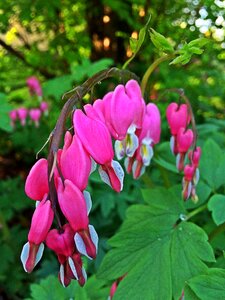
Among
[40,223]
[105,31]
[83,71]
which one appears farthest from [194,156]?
[105,31]

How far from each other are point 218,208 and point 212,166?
27cm

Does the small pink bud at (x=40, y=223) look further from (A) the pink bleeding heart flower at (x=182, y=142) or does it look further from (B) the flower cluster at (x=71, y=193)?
(A) the pink bleeding heart flower at (x=182, y=142)

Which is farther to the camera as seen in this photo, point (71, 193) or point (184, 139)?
point (184, 139)

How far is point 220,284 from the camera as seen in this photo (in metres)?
0.93

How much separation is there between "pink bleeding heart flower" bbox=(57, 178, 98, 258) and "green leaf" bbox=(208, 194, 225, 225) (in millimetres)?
444

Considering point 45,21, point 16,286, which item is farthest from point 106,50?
point 16,286

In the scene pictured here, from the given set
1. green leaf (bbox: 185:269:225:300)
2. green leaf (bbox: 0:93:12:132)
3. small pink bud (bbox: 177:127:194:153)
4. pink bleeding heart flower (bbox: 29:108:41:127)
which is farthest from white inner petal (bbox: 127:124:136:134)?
pink bleeding heart flower (bbox: 29:108:41:127)

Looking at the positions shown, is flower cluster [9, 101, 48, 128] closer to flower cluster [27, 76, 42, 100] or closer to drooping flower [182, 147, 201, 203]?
flower cluster [27, 76, 42, 100]

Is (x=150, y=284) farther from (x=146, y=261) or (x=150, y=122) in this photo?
(x=150, y=122)

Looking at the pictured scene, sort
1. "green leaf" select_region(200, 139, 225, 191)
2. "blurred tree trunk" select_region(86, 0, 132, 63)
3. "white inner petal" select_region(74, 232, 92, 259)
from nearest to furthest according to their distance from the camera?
"white inner petal" select_region(74, 232, 92, 259) → "green leaf" select_region(200, 139, 225, 191) → "blurred tree trunk" select_region(86, 0, 132, 63)

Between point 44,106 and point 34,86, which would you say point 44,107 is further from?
point 34,86

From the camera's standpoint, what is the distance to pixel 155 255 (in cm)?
113

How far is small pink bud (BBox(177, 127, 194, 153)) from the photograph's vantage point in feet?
4.13

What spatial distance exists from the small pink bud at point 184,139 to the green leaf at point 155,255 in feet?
0.54
